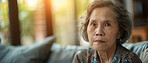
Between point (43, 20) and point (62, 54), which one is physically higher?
point (43, 20)

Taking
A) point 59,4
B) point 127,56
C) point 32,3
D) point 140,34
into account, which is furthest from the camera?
point 59,4

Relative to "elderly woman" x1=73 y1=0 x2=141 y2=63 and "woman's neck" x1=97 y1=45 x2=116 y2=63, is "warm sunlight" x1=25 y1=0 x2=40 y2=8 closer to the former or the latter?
"elderly woman" x1=73 y1=0 x2=141 y2=63

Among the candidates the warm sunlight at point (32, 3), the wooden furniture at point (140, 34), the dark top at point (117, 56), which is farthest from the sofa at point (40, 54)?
the wooden furniture at point (140, 34)

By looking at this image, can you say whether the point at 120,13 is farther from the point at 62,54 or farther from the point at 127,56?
the point at 62,54

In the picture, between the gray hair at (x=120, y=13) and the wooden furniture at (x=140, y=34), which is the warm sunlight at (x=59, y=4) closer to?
the wooden furniture at (x=140, y=34)

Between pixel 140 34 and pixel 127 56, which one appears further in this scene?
pixel 140 34

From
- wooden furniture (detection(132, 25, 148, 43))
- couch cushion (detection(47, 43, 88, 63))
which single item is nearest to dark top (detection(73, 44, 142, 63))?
couch cushion (detection(47, 43, 88, 63))

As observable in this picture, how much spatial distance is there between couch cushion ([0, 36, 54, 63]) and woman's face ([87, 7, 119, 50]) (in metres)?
0.72

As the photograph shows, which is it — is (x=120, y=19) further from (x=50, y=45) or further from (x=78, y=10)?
(x=78, y=10)

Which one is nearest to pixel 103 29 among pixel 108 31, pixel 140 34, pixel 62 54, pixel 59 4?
pixel 108 31

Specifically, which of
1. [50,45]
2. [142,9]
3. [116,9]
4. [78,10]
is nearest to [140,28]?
[142,9]

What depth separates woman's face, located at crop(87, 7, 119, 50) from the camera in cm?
99

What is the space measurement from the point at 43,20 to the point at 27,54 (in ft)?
5.14

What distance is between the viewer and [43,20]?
305 cm
